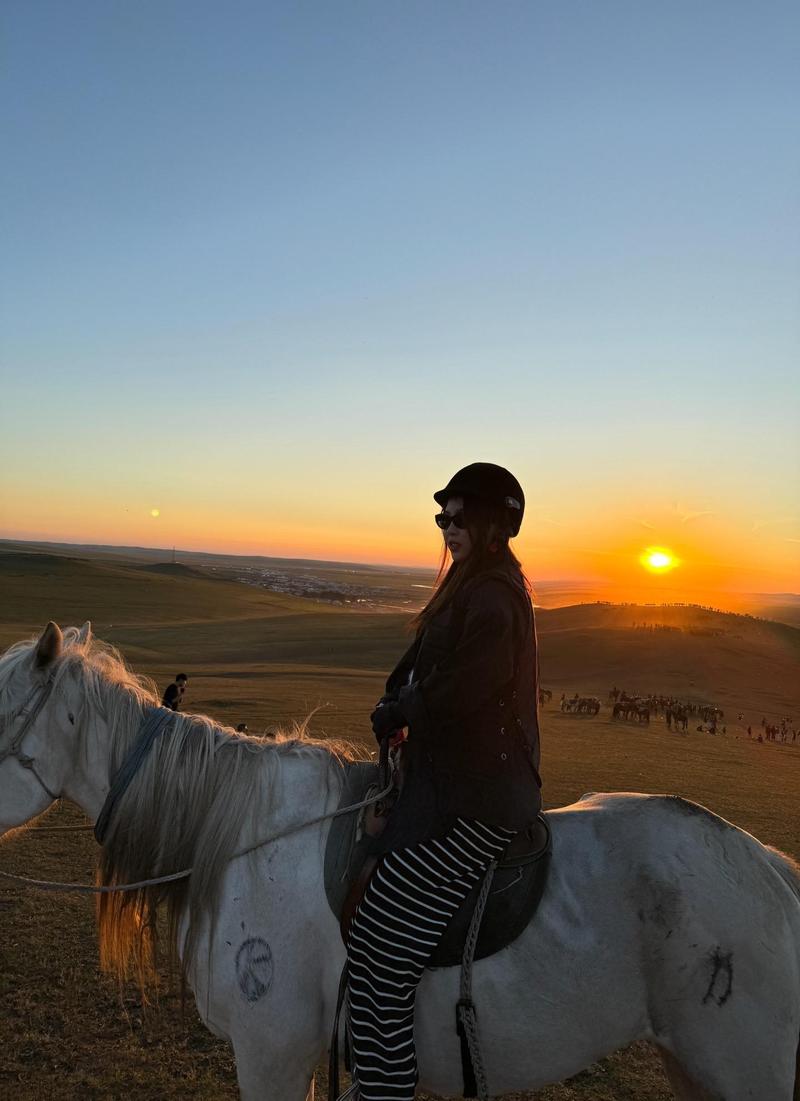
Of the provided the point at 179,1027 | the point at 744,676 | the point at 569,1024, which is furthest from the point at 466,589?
the point at 744,676

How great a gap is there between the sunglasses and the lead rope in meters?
1.34

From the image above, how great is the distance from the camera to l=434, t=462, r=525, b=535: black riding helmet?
282 cm

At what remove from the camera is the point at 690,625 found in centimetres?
5506

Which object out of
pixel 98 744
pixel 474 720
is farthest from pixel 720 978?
pixel 98 744

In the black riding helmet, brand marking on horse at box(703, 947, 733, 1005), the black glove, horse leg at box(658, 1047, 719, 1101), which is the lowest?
horse leg at box(658, 1047, 719, 1101)

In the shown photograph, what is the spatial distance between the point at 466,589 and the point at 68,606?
6572 centimetres

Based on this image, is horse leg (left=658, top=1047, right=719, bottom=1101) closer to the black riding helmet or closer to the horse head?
the black riding helmet

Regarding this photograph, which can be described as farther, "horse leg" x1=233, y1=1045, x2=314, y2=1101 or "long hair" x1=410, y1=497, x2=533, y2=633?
"long hair" x1=410, y1=497, x2=533, y2=633

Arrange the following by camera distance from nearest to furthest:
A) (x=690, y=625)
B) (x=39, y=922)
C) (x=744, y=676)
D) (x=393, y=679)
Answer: (x=393, y=679) < (x=39, y=922) < (x=744, y=676) < (x=690, y=625)

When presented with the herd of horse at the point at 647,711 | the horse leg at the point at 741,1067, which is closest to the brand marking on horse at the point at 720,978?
the horse leg at the point at 741,1067

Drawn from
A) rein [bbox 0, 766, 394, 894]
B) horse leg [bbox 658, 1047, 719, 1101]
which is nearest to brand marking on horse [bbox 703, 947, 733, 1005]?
horse leg [bbox 658, 1047, 719, 1101]

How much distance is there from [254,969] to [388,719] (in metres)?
1.13

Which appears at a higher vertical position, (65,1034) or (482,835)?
(482,835)

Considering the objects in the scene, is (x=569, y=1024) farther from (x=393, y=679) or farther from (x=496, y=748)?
(x=393, y=679)
